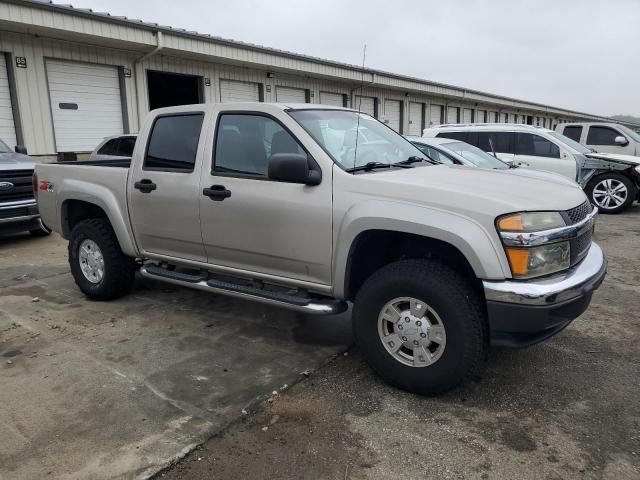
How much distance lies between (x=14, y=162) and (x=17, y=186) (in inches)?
20.1

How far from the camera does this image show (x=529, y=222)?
2938 mm

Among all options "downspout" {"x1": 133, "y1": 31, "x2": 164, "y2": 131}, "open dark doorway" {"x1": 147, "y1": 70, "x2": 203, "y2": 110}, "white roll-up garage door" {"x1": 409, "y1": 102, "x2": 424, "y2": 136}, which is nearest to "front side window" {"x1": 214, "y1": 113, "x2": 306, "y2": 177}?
"downspout" {"x1": 133, "y1": 31, "x2": 164, "y2": 131}

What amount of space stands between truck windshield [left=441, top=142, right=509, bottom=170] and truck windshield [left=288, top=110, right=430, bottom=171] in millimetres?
4158

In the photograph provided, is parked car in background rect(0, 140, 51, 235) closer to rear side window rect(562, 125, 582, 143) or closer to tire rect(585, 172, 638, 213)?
tire rect(585, 172, 638, 213)

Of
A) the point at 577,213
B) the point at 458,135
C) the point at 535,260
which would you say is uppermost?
the point at 458,135

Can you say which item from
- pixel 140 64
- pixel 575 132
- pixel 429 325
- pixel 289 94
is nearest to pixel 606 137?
pixel 575 132

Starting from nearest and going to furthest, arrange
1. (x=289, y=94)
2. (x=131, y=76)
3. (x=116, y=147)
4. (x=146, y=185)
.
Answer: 1. (x=146, y=185)
2. (x=116, y=147)
3. (x=131, y=76)
4. (x=289, y=94)

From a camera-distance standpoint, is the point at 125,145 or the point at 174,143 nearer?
the point at 174,143

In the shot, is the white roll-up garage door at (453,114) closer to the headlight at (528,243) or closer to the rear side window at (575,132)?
the rear side window at (575,132)

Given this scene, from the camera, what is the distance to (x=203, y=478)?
99.7 inches

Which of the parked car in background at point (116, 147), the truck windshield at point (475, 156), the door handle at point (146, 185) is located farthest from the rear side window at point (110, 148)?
the truck windshield at point (475, 156)

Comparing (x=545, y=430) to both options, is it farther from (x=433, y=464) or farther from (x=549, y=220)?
(x=549, y=220)

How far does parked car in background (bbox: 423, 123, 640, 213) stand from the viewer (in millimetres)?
10594

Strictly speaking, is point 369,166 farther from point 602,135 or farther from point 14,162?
point 602,135
